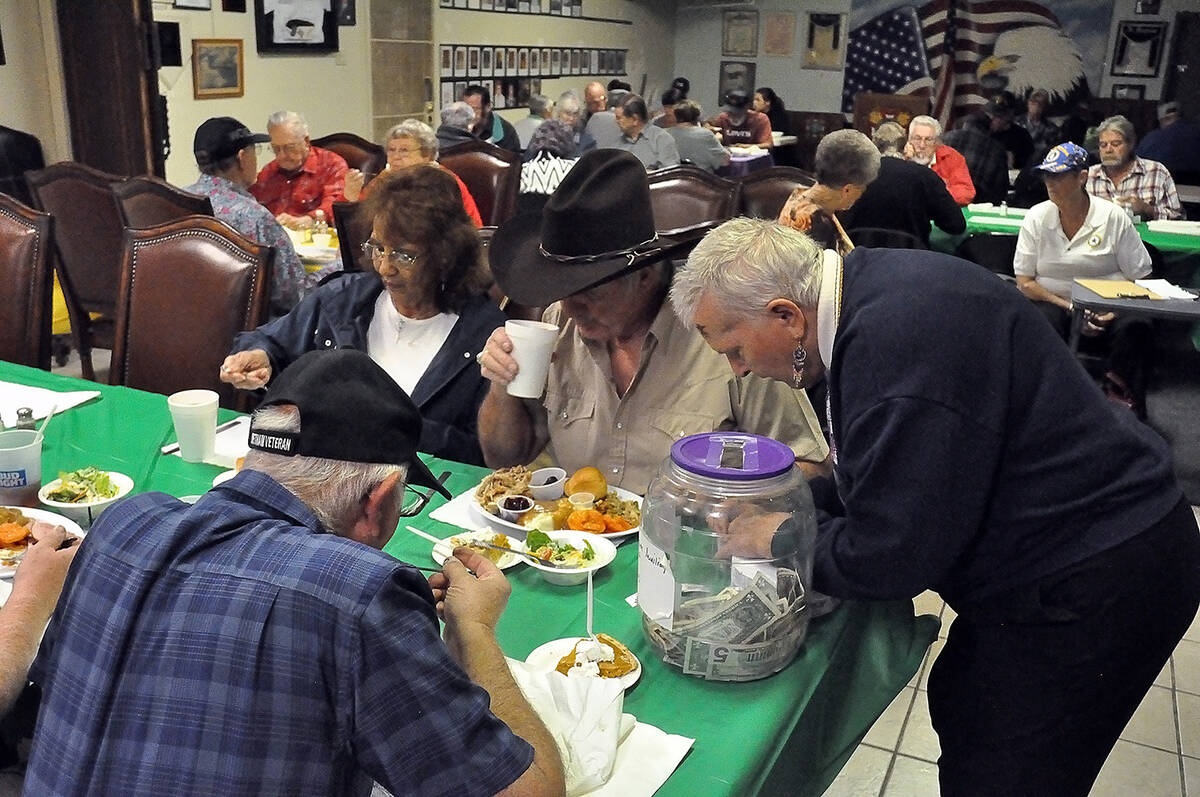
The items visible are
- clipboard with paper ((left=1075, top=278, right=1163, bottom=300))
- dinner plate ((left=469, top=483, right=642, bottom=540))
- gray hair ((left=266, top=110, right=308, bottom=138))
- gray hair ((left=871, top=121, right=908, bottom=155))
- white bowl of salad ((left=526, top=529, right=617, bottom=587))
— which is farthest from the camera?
gray hair ((left=871, top=121, right=908, bottom=155))

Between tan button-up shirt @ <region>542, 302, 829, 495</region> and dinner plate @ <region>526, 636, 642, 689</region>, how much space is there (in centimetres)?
57

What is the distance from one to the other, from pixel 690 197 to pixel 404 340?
187 cm

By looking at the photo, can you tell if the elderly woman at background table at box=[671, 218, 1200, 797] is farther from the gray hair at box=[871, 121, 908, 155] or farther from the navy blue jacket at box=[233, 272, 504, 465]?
the gray hair at box=[871, 121, 908, 155]

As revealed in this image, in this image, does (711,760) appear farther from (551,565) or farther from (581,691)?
(551,565)

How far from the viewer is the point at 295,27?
6.87 m

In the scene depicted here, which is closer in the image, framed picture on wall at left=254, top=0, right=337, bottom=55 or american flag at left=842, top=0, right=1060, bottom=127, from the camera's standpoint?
framed picture on wall at left=254, top=0, right=337, bottom=55

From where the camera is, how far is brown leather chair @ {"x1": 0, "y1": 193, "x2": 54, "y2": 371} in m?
2.95

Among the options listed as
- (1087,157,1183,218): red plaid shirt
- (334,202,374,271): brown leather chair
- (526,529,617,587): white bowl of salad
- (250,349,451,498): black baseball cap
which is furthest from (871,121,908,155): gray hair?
(250,349,451,498): black baseball cap

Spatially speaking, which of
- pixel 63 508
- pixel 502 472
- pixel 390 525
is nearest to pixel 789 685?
pixel 390 525

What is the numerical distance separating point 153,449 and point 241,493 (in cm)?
120

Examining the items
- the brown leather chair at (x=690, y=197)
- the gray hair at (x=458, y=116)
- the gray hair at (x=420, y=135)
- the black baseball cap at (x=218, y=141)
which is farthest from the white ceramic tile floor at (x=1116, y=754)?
the gray hair at (x=458, y=116)

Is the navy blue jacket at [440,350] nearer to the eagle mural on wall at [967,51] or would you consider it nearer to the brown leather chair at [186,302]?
the brown leather chair at [186,302]

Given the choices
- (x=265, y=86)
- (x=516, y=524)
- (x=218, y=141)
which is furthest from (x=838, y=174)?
(x=265, y=86)

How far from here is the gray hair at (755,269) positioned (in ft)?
4.79
